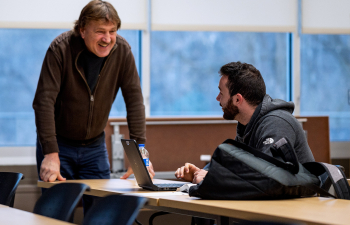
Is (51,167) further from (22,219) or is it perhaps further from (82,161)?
(22,219)

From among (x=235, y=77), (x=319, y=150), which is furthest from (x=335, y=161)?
(x=235, y=77)

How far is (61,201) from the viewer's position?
5.75 ft

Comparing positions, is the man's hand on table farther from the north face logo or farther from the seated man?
the north face logo

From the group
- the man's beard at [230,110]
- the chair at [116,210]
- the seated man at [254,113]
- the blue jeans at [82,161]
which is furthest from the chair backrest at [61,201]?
the man's beard at [230,110]

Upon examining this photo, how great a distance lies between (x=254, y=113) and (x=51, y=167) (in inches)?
46.3

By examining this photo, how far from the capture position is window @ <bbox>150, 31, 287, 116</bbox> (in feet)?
16.2

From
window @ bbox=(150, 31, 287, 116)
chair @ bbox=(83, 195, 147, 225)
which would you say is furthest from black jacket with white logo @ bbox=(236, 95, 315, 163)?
window @ bbox=(150, 31, 287, 116)

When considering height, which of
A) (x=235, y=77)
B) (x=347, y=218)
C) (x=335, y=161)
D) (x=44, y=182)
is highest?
(x=235, y=77)

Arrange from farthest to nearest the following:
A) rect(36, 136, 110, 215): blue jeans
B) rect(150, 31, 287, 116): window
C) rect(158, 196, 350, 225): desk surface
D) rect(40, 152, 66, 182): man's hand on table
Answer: rect(150, 31, 287, 116): window, rect(36, 136, 110, 215): blue jeans, rect(40, 152, 66, 182): man's hand on table, rect(158, 196, 350, 225): desk surface

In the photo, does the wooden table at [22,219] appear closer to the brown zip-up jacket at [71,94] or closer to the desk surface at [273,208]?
the desk surface at [273,208]

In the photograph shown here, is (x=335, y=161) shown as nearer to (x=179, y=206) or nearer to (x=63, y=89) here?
(x=63, y=89)

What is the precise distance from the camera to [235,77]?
230 cm

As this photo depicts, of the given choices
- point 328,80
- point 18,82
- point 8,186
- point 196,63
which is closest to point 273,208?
point 8,186

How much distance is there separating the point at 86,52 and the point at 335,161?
3455 mm
